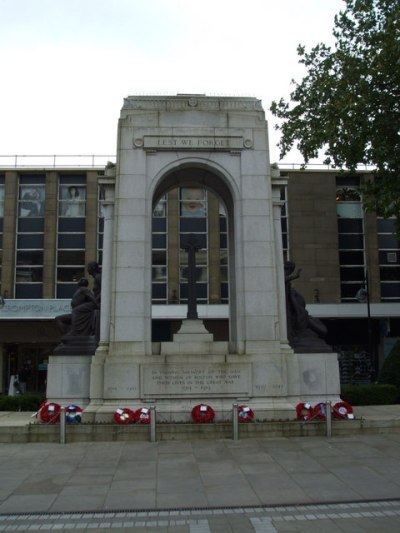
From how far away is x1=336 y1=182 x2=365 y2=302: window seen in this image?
39781 mm

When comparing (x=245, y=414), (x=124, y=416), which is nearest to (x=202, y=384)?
(x=245, y=414)

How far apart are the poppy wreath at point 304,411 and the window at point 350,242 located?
85.0ft

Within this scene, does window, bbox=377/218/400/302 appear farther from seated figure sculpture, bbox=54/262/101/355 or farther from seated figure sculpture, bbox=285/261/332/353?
seated figure sculpture, bbox=54/262/101/355

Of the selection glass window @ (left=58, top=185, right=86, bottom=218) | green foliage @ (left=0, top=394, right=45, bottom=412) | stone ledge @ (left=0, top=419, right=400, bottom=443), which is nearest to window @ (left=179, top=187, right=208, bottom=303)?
glass window @ (left=58, top=185, right=86, bottom=218)

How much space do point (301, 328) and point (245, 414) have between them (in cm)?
385

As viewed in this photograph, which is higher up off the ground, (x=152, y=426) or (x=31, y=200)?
(x=31, y=200)

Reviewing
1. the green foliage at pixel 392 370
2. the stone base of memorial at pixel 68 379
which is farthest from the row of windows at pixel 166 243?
the stone base of memorial at pixel 68 379

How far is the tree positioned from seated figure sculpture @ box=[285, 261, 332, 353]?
5570 mm

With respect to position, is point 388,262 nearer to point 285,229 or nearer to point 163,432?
point 285,229

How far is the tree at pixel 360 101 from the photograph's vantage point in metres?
19.2

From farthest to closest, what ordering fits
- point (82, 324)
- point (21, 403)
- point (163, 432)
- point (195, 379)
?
1. point (21, 403)
2. point (82, 324)
3. point (195, 379)
4. point (163, 432)

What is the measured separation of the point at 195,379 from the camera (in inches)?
595

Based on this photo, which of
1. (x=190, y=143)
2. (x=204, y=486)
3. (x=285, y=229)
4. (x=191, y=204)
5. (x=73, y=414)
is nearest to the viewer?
(x=204, y=486)

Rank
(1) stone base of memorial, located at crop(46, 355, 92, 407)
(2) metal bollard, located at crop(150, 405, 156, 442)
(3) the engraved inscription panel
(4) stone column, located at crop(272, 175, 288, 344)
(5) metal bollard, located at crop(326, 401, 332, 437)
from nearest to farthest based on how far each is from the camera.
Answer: (2) metal bollard, located at crop(150, 405, 156, 442) < (5) metal bollard, located at crop(326, 401, 332, 437) < (1) stone base of memorial, located at crop(46, 355, 92, 407) < (4) stone column, located at crop(272, 175, 288, 344) < (3) the engraved inscription panel
